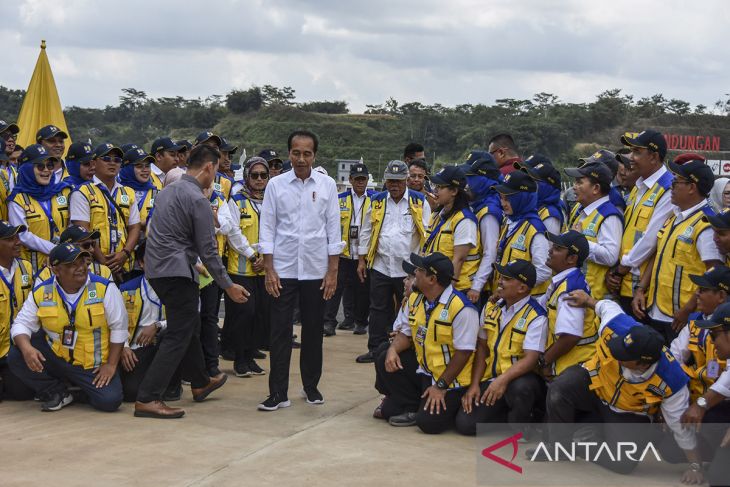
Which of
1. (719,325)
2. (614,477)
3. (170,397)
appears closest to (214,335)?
(170,397)

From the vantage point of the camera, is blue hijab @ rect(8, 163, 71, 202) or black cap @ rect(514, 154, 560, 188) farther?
blue hijab @ rect(8, 163, 71, 202)

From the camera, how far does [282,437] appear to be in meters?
5.87

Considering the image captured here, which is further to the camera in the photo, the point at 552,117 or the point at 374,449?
the point at 552,117

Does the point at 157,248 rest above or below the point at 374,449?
above

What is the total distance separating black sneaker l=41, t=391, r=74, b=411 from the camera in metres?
6.51

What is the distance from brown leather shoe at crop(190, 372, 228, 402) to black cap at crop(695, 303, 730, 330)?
371 centimetres

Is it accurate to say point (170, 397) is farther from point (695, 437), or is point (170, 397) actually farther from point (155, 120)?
point (155, 120)

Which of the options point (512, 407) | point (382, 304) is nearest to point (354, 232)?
point (382, 304)

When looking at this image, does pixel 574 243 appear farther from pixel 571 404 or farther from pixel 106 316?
pixel 106 316

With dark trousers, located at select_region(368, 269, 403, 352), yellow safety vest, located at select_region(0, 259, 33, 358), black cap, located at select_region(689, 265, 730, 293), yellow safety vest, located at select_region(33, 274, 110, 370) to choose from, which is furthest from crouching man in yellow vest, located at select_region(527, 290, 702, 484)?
yellow safety vest, located at select_region(0, 259, 33, 358)

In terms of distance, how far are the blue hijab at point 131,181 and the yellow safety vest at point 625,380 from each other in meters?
4.24

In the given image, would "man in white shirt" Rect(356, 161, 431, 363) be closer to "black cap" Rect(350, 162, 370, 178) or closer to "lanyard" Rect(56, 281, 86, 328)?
"black cap" Rect(350, 162, 370, 178)

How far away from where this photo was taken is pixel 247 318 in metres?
7.86

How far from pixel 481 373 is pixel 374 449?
98 centimetres
